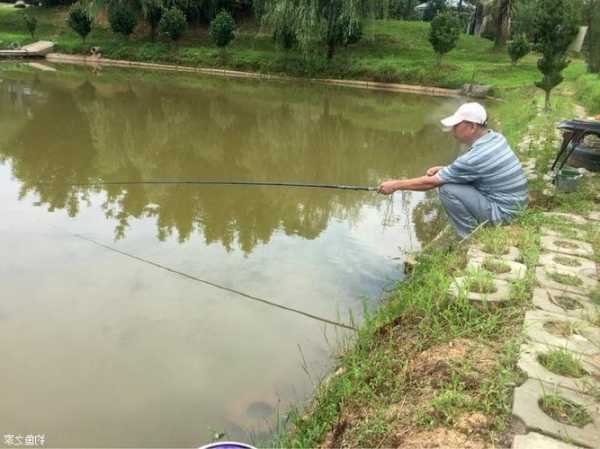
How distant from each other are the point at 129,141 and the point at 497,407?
7345mm

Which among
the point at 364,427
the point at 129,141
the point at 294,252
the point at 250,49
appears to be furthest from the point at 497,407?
the point at 250,49

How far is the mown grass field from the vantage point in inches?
739

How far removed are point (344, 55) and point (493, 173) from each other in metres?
18.4

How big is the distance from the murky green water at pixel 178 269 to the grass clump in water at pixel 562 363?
1128 mm

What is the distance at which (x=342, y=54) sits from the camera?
68.1ft

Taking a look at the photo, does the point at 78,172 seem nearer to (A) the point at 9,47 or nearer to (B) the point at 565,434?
(B) the point at 565,434

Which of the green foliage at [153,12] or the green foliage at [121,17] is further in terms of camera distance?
the green foliage at [153,12]

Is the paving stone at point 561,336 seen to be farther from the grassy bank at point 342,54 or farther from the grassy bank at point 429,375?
the grassy bank at point 342,54

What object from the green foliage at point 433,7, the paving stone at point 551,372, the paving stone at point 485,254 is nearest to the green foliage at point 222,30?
the green foliage at point 433,7

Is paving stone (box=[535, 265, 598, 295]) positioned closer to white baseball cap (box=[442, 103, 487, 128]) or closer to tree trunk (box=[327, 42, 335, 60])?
white baseball cap (box=[442, 103, 487, 128])

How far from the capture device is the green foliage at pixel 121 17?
73.8ft

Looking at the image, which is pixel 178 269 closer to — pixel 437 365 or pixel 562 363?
pixel 437 365

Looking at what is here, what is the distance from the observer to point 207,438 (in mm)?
2359

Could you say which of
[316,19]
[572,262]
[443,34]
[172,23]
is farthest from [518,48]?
[572,262]
